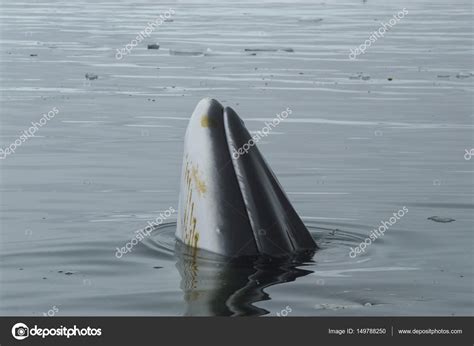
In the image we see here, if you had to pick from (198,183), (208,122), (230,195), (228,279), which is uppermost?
(208,122)

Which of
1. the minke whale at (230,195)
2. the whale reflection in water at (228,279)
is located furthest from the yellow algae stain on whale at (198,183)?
the whale reflection in water at (228,279)

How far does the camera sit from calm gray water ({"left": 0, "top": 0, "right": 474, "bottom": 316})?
10.2 meters

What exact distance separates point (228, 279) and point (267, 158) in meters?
7.26

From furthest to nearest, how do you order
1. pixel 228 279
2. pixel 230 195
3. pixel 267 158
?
pixel 267 158 < pixel 230 195 < pixel 228 279

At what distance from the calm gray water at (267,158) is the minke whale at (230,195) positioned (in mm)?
250

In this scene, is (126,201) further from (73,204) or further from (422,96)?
(422,96)

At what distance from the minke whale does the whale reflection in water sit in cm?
11

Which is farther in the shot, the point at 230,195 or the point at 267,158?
the point at 267,158

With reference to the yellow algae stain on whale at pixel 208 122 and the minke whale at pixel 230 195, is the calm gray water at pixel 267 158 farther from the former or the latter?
the yellow algae stain on whale at pixel 208 122

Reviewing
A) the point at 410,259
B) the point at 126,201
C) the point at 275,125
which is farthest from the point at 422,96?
the point at 410,259

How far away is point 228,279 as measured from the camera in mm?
10352

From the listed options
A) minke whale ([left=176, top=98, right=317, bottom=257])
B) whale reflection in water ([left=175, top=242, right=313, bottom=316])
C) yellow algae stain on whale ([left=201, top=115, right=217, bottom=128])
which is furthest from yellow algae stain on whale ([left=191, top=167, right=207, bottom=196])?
whale reflection in water ([left=175, top=242, right=313, bottom=316])

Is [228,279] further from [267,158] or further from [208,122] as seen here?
[267,158]

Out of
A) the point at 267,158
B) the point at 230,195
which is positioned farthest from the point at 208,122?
the point at 267,158
